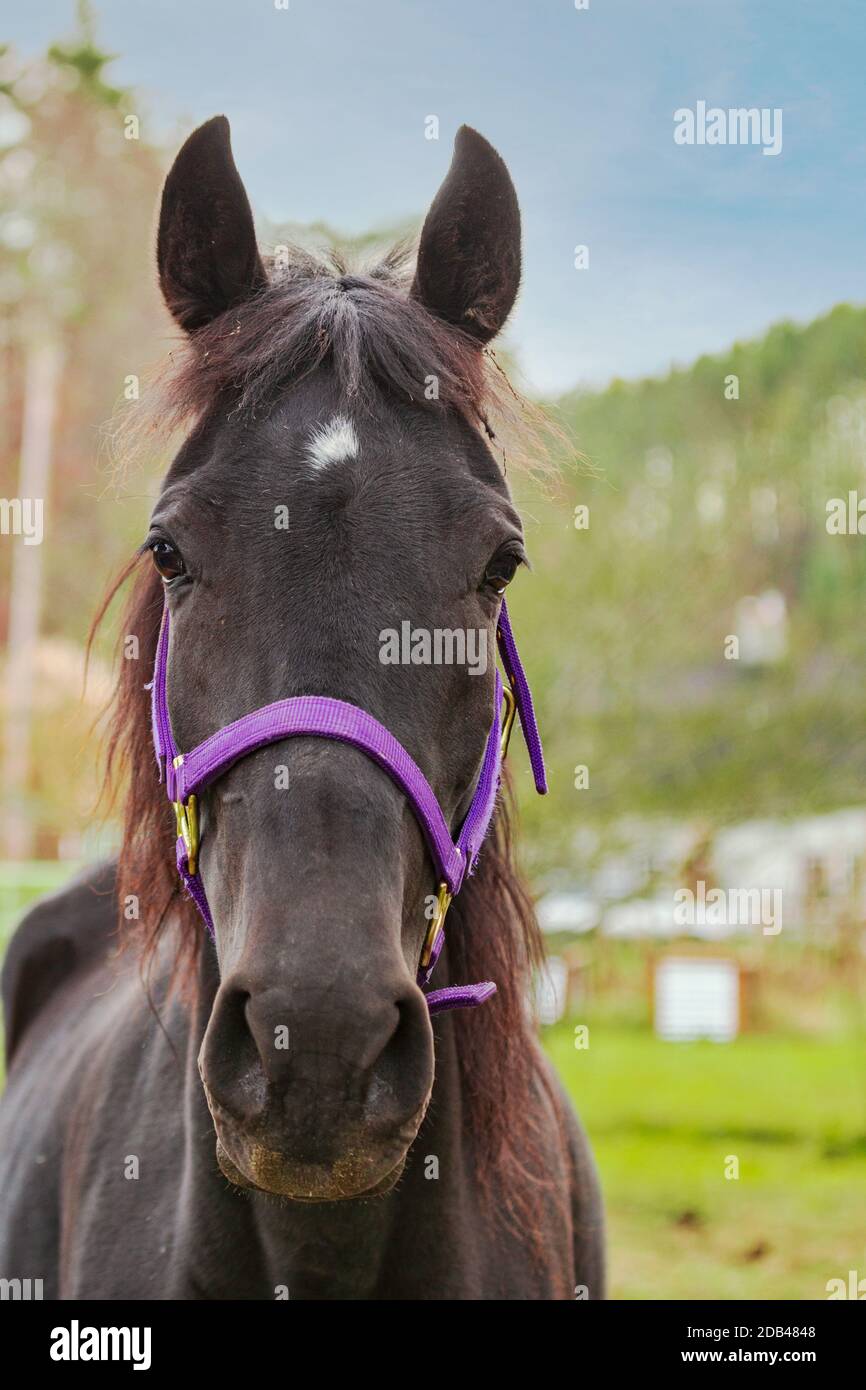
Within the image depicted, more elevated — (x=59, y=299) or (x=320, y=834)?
(x=59, y=299)

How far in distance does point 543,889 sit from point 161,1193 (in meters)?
11.1

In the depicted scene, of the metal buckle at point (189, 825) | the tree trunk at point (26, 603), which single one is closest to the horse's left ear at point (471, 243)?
the metal buckle at point (189, 825)

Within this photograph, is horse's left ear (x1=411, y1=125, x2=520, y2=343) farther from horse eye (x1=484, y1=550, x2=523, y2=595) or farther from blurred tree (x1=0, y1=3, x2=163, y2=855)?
blurred tree (x1=0, y1=3, x2=163, y2=855)

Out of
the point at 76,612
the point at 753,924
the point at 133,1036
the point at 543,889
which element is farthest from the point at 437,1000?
the point at 76,612

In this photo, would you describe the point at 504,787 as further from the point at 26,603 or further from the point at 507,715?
the point at 26,603

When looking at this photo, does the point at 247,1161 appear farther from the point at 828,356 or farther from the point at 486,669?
the point at 828,356

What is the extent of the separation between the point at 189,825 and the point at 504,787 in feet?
2.82

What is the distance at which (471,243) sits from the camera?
2523mm

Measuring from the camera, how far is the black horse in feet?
5.89

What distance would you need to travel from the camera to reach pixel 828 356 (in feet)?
48.4

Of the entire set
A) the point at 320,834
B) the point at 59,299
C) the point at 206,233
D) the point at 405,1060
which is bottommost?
the point at 405,1060

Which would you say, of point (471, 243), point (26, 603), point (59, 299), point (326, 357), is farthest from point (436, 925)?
point (59, 299)

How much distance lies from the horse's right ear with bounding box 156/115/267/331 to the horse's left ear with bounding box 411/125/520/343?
348mm
